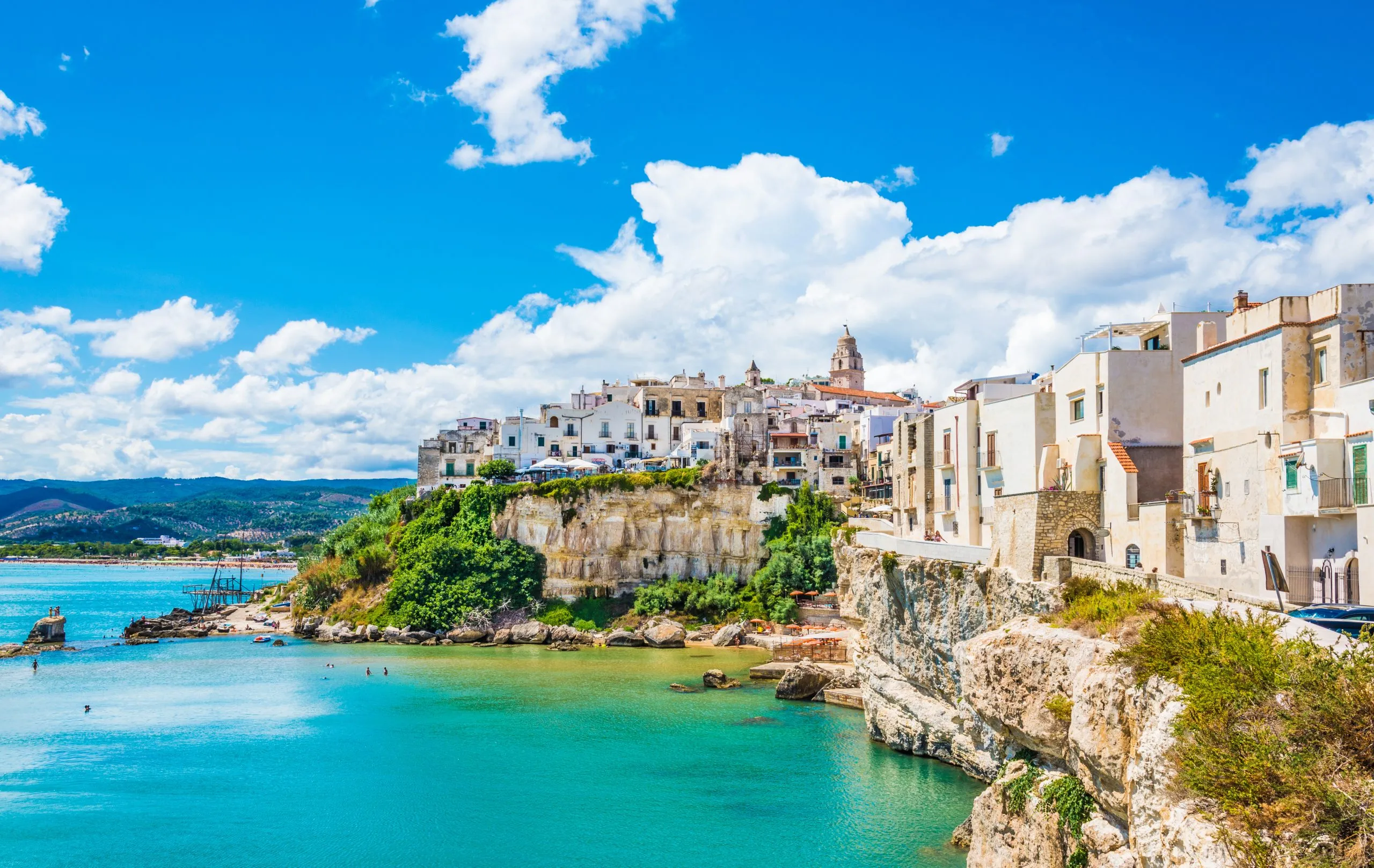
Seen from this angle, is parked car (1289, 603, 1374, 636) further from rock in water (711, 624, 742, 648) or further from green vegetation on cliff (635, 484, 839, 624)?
green vegetation on cliff (635, 484, 839, 624)

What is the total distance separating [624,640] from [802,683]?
2030 cm

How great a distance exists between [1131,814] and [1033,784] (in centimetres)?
508

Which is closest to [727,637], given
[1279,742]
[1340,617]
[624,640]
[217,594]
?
[624,640]

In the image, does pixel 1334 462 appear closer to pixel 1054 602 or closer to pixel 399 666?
pixel 1054 602

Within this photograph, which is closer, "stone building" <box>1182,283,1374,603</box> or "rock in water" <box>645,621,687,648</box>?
"stone building" <box>1182,283,1374,603</box>

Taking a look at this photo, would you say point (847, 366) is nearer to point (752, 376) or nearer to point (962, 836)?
point (752, 376)

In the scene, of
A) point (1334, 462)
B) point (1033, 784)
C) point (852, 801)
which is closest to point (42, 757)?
point (852, 801)

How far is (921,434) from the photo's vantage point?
1560 inches

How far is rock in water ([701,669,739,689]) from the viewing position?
43.4m

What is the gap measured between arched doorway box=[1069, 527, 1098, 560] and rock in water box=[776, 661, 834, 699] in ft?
55.2

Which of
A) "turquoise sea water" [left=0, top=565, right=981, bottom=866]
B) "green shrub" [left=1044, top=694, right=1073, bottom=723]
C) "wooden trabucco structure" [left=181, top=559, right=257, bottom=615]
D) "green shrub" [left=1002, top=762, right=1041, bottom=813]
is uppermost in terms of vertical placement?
"green shrub" [left=1044, top=694, right=1073, bottom=723]

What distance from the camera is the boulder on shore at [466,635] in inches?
2422

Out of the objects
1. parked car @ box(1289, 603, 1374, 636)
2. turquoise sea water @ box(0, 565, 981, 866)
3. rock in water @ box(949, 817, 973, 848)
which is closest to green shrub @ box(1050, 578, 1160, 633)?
parked car @ box(1289, 603, 1374, 636)

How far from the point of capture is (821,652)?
160 ft
